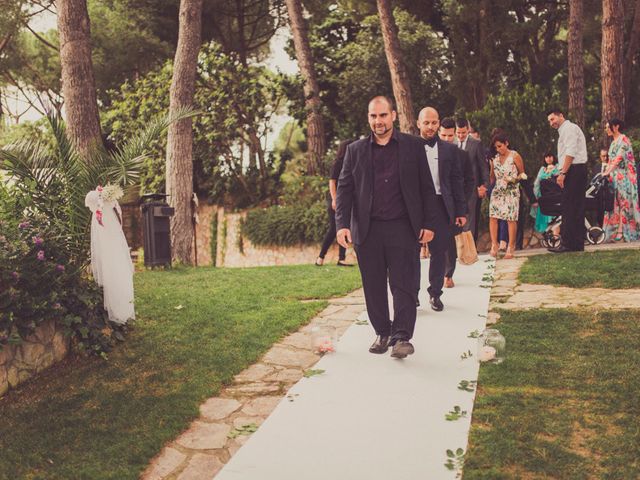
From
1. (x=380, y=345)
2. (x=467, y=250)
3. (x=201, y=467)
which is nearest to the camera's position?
(x=201, y=467)

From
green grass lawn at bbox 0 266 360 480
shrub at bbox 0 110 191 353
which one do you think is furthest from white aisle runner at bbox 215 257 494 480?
shrub at bbox 0 110 191 353

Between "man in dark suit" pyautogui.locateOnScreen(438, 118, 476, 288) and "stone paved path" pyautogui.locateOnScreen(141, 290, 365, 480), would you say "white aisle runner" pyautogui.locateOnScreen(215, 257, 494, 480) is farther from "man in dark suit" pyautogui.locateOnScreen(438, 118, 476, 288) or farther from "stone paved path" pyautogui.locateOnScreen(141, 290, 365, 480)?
"man in dark suit" pyautogui.locateOnScreen(438, 118, 476, 288)

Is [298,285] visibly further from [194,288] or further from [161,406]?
[161,406]

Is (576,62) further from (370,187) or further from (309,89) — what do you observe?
(370,187)

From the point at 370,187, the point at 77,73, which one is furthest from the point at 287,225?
the point at 370,187

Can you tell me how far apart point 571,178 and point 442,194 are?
4.01 metres

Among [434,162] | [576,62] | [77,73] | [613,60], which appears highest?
[576,62]

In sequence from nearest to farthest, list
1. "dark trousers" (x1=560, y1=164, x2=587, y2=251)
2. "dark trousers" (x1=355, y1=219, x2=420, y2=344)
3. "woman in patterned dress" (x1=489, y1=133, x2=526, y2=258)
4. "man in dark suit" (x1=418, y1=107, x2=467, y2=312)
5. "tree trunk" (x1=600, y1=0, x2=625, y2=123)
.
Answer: "dark trousers" (x1=355, y1=219, x2=420, y2=344), "man in dark suit" (x1=418, y1=107, x2=467, y2=312), "dark trousers" (x1=560, y1=164, x2=587, y2=251), "woman in patterned dress" (x1=489, y1=133, x2=526, y2=258), "tree trunk" (x1=600, y1=0, x2=625, y2=123)

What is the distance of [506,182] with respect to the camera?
10836 mm

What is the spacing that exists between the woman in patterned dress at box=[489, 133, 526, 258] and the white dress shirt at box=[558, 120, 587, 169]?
2.37ft

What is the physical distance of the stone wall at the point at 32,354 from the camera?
5.55 metres

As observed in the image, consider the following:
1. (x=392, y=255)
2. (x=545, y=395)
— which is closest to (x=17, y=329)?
(x=392, y=255)

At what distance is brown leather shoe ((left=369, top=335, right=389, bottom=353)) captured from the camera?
19.5ft

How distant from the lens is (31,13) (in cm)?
2436
